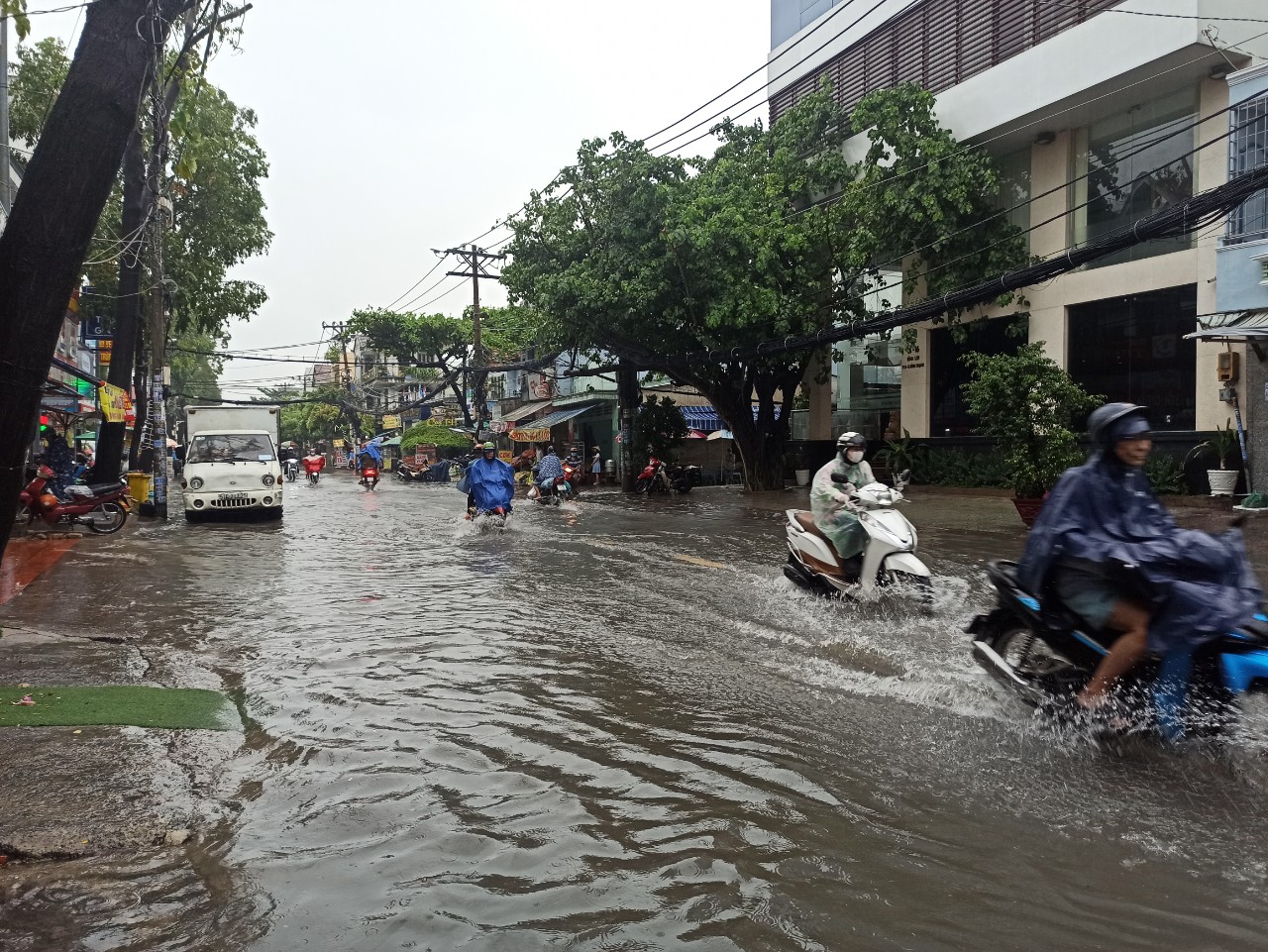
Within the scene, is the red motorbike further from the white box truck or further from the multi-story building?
the multi-story building

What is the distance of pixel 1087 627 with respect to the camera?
428 centimetres

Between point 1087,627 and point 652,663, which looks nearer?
point 1087,627

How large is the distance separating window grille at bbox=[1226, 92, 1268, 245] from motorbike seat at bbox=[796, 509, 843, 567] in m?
10.4

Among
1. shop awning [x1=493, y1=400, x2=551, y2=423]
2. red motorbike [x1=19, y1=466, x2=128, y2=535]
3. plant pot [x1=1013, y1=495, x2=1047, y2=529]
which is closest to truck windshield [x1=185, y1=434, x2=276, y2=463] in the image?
red motorbike [x1=19, y1=466, x2=128, y2=535]

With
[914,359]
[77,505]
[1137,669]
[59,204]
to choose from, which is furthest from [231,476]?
[1137,669]

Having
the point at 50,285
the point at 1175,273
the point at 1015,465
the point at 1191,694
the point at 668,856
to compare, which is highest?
the point at 1175,273

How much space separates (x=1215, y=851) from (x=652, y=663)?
3.64 meters

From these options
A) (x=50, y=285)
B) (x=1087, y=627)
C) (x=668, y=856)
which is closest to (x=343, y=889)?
(x=668, y=856)

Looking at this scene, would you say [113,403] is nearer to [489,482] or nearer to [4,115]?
[4,115]

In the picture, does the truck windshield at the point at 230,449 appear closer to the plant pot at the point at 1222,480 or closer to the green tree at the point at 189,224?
the green tree at the point at 189,224

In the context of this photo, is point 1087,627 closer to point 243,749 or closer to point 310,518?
point 243,749

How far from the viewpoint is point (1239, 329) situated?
14328 mm

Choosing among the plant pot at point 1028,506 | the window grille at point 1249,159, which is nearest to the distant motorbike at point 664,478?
the plant pot at point 1028,506

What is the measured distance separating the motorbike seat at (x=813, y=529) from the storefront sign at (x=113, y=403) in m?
13.6
